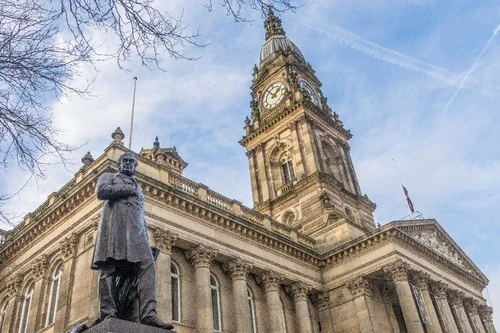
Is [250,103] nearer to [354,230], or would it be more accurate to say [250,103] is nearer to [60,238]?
[354,230]

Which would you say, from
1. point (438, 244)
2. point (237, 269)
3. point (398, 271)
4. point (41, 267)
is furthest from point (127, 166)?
point (438, 244)

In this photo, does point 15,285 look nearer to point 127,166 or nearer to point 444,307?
point 127,166

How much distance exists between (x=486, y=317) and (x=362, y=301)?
49.3ft

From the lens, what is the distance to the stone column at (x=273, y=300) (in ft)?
72.4

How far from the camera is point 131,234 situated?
584cm

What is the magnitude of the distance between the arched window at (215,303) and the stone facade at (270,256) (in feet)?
0.16

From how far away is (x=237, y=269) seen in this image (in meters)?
21.8

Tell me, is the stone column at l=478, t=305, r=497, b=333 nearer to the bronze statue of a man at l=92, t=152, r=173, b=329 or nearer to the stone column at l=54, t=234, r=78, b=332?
the stone column at l=54, t=234, r=78, b=332

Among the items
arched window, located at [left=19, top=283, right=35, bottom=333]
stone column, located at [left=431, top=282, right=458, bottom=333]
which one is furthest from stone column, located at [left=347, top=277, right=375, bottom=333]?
arched window, located at [left=19, top=283, right=35, bottom=333]

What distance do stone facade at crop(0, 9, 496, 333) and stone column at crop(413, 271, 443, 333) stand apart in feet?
0.25

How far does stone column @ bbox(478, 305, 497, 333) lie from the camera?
3309 cm

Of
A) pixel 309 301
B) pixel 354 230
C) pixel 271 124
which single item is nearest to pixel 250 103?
pixel 271 124

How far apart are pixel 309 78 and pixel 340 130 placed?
6534mm

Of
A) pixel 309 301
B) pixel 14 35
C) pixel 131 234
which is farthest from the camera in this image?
pixel 309 301
